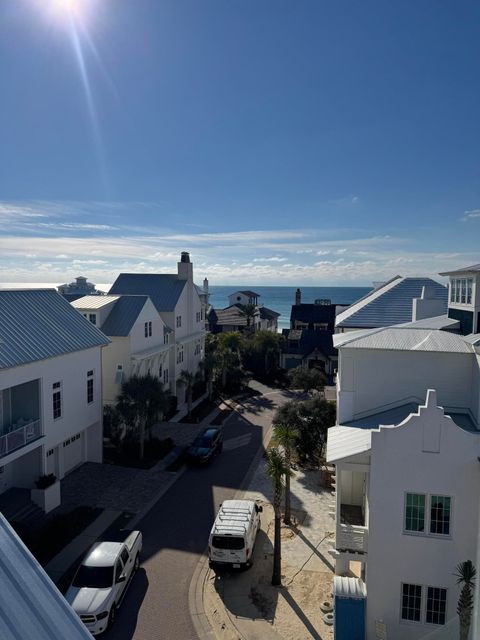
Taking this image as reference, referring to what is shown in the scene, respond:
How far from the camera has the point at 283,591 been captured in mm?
14695

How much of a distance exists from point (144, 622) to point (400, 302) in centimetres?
2082

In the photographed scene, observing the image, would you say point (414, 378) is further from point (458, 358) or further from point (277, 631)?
point (277, 631)

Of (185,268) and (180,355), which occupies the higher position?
(185,268)

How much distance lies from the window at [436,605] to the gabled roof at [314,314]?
148 ft

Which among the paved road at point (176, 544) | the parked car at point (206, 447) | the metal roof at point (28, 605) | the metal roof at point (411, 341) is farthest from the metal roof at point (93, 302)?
the metal roof at point (28, 605)

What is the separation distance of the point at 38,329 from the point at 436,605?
18.2 meters

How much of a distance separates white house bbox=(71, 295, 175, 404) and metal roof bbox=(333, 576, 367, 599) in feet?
61.3

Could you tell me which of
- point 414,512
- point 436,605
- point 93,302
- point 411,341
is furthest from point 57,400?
point 436,605

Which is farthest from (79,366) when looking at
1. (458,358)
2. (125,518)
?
(458,358)

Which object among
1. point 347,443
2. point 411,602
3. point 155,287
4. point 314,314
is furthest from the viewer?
point 314,314

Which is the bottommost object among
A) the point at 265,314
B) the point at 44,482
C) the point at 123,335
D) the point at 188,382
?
the point at 44,482

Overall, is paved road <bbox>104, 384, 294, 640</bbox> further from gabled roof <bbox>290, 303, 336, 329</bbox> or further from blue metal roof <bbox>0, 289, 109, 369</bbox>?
gabled roof <bbox>290, 303, 336, 329</bbox>

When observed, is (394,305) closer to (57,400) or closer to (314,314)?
(57,400)

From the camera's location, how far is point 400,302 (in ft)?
88.8
